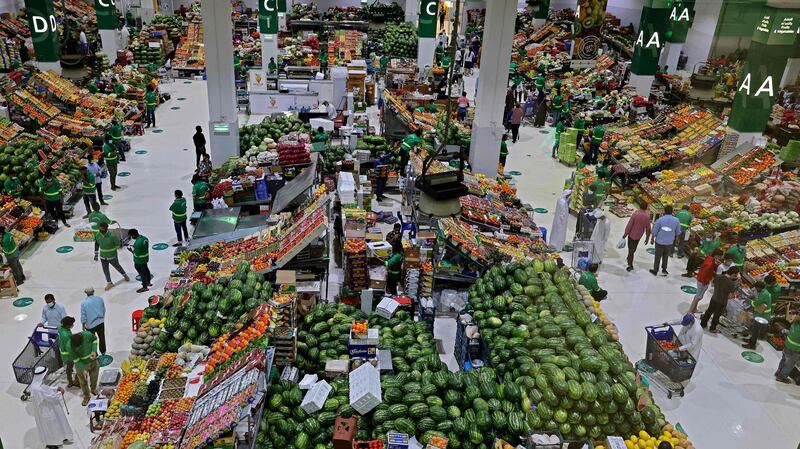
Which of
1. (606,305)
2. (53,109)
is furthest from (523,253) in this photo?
(53,109)

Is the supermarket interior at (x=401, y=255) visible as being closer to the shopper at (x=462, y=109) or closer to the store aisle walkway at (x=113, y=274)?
the store aisle walkway at (x=113, y=274)

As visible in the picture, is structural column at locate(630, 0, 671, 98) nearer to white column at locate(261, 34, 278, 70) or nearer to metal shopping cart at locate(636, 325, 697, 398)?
white column at locate(261, 34, 278, 70)

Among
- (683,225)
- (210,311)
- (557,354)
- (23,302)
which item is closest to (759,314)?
(683,225)

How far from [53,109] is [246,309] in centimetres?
1147

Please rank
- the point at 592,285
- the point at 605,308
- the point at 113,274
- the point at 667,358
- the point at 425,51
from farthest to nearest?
the point at 425,51, the point at 113,274, the point at 605,308, the point at 592,285, the point at 667,358

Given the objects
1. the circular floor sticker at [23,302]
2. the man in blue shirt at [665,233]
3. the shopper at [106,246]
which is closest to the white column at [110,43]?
the shopper at [106,246]

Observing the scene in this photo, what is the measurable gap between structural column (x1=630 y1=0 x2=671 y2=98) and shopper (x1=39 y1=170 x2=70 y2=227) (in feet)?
55.7

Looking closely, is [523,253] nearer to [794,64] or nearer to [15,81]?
[794,64]

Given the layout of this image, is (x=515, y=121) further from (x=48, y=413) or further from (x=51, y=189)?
(x=48, y=413)

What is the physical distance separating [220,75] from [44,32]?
7846 mm

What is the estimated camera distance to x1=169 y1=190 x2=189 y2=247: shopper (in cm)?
1093

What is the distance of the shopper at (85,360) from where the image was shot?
23.6 feet

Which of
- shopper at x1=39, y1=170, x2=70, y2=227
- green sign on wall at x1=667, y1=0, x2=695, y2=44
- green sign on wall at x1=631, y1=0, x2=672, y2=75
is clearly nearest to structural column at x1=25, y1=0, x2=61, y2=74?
shopper at x1=39, y1=170, x2=70, y2=227

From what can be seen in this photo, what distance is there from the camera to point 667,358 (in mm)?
8242
